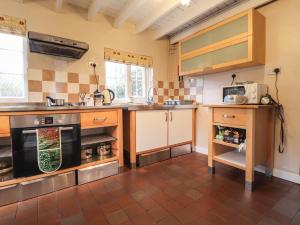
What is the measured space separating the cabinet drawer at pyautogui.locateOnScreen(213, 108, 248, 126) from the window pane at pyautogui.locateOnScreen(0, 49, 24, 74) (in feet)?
7.73

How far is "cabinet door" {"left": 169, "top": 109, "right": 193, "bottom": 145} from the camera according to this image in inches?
96.0

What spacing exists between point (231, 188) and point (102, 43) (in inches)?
→ 97.1

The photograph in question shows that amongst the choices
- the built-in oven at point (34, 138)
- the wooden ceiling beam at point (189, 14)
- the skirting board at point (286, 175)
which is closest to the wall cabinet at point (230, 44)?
the wooden ceiling beam at point (189, 14)

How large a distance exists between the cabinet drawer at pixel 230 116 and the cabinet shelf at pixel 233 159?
41 centimetres

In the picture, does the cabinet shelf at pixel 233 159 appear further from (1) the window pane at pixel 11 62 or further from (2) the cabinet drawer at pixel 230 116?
(1) the window pane at pixel 11 62

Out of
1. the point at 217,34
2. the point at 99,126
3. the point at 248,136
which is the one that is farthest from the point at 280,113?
the point at 99,126

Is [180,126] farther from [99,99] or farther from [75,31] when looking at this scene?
[75,31]

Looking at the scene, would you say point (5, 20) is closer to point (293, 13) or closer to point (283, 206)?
point (293, 13)

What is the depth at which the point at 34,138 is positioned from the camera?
4.80 feet

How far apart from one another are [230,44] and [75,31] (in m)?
1.99

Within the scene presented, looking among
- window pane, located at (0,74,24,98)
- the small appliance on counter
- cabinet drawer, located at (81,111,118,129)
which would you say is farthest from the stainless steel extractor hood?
the small appliance on counter

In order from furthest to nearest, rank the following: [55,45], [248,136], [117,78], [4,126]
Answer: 1. [117,78]
2. [55,45]
3. [248,136]
4. [4,126]

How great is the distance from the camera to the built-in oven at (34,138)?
4.56 ft

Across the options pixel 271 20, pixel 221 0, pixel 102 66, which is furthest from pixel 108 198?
pixel 271 20
